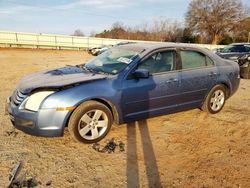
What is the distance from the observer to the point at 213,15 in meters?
54.0

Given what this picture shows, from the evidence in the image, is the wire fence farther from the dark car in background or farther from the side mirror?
the side mirror

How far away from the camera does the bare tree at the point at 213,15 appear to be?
5334 centimetres

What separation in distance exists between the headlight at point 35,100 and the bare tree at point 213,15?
180 feet

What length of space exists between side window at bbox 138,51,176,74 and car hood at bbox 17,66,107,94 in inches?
32.2

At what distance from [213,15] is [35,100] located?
187 ft

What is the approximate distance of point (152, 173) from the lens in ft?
10.3

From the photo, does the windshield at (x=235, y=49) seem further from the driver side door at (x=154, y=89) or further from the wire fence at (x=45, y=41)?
the wire fence at (x=45, y=41)

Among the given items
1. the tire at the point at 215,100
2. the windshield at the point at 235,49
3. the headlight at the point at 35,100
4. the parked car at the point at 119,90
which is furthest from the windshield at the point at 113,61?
the windshield at the point at 235,49

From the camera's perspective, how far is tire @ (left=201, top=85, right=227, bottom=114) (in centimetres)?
522

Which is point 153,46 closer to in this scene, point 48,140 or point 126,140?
point 126,140

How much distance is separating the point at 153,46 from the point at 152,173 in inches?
94.4

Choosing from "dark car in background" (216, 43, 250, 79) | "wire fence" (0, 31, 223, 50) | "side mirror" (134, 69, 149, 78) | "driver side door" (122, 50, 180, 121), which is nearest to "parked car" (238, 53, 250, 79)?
"dark car in background" (216, 43, 250, 79)

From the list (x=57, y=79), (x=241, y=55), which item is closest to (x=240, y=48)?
(x=241, y=55)

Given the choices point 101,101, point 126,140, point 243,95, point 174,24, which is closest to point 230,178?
point 126,140
